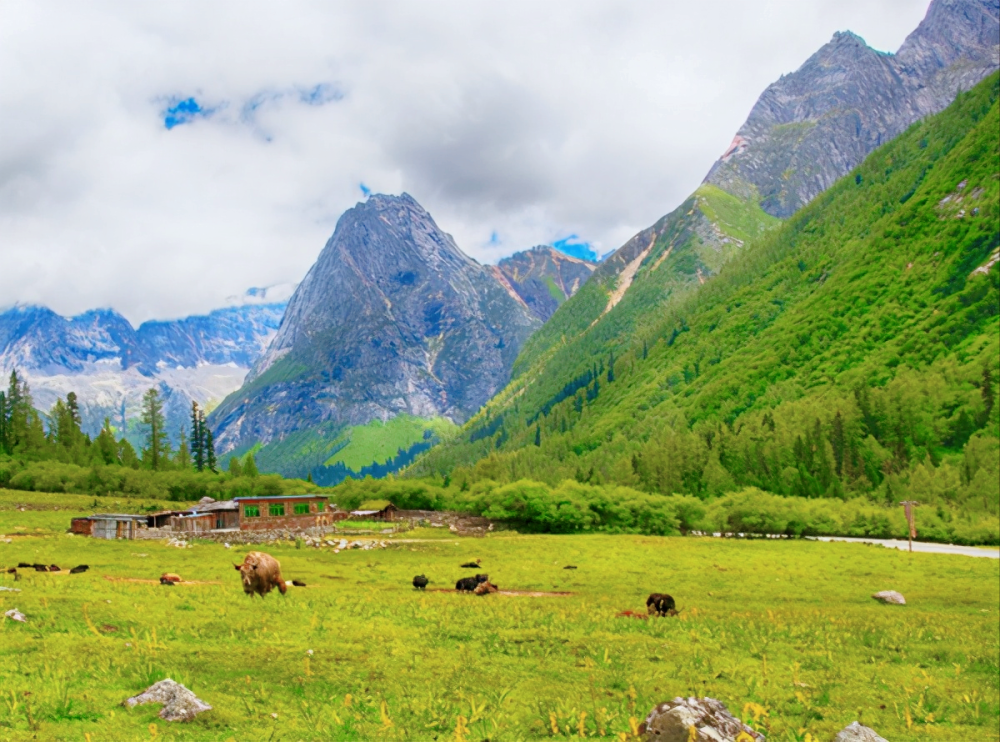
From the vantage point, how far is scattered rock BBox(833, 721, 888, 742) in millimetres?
15195

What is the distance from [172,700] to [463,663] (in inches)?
336

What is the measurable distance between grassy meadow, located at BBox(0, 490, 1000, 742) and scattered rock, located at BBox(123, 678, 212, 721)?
235 mm

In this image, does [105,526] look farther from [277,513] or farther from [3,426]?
[3,426]

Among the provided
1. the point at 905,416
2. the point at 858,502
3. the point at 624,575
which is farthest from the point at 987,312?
the point at 624,575

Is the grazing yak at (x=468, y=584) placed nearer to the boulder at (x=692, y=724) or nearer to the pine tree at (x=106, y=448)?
the boulder at (x=692, y=724)

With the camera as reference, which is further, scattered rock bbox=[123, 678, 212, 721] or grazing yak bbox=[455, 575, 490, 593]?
grazing yak bbox=[455, 575, 490, 593]

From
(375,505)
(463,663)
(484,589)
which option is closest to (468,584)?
(484,589)

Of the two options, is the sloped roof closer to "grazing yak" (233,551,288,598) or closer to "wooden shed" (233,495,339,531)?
"wooden shed" (233,495,339,531)

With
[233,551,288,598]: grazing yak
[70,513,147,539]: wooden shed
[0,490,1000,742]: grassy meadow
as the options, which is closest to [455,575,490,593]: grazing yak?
[0,490,1000,742]: grassy meadow

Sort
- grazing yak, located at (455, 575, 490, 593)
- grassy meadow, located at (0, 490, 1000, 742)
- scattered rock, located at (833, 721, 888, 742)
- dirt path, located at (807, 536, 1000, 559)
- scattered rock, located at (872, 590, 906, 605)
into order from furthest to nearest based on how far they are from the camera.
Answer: dirt path, located at (807, 536, 1000, 559) < scattered rock, located at (872, 590, 906, 605) < grazing yak, located at (455, 575, 490, 593) < grassy meadow, located at (0, 490, 1000, 742) < scattered rock, located at (833, 721, 888, 742)

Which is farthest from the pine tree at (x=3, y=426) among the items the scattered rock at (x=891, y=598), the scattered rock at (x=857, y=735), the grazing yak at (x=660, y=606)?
the scattered rock at (x=857, y=735)

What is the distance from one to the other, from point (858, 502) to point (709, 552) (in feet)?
213

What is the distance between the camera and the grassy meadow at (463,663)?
15.5 meters

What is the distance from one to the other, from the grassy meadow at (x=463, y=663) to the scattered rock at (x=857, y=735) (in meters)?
0.90
